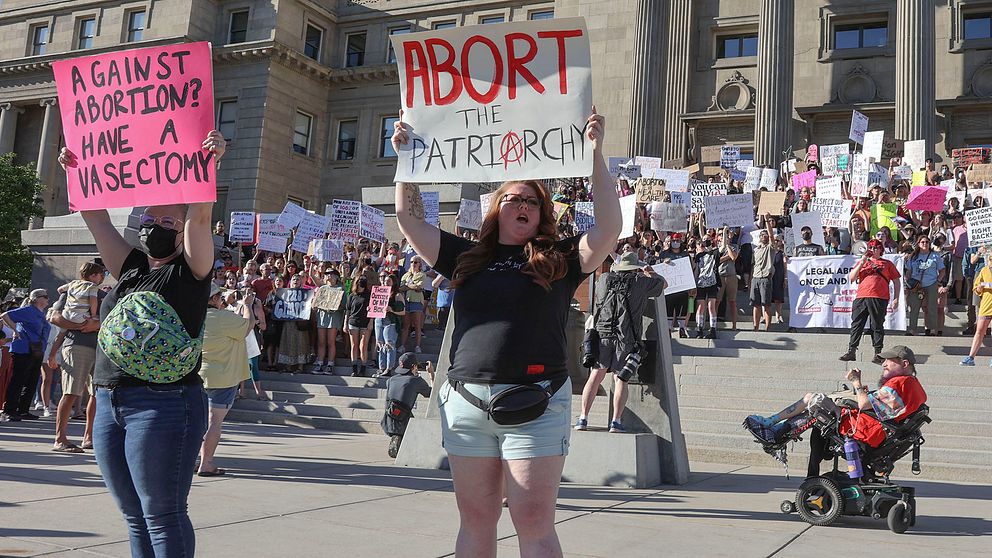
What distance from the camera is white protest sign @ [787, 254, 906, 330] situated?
15305 millimetres

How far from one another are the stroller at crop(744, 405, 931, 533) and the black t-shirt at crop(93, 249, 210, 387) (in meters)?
4.57

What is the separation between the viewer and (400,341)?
654 inches

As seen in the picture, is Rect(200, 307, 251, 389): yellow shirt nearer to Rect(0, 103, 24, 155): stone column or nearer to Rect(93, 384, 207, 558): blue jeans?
Rect(93, 384, 207, 558): blue jeans

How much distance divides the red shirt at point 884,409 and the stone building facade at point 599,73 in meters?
14.0

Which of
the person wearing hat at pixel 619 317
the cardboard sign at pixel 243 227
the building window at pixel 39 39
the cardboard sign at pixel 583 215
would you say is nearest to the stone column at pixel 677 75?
the cardboard sign at pixel 583 215

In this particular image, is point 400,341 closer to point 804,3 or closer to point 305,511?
point 305,511

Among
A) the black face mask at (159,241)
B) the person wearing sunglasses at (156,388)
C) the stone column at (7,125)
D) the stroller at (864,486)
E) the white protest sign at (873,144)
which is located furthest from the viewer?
the stone column at (7,125)

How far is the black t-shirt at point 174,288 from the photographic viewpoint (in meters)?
3.46

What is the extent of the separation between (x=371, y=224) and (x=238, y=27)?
28211mm

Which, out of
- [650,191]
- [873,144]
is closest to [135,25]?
[650,191]

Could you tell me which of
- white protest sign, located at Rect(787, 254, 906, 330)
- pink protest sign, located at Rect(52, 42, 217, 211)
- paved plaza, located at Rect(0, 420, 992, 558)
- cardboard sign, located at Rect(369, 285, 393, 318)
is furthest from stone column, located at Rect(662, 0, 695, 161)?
pink protest sign, located at Rect(52, 42, 217, 211)

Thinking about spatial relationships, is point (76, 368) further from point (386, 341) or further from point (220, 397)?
point (386, 341)

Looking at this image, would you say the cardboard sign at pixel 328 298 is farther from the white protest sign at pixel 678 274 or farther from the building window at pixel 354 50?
the building window at pixel 354 50

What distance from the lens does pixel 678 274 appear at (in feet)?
49.0
